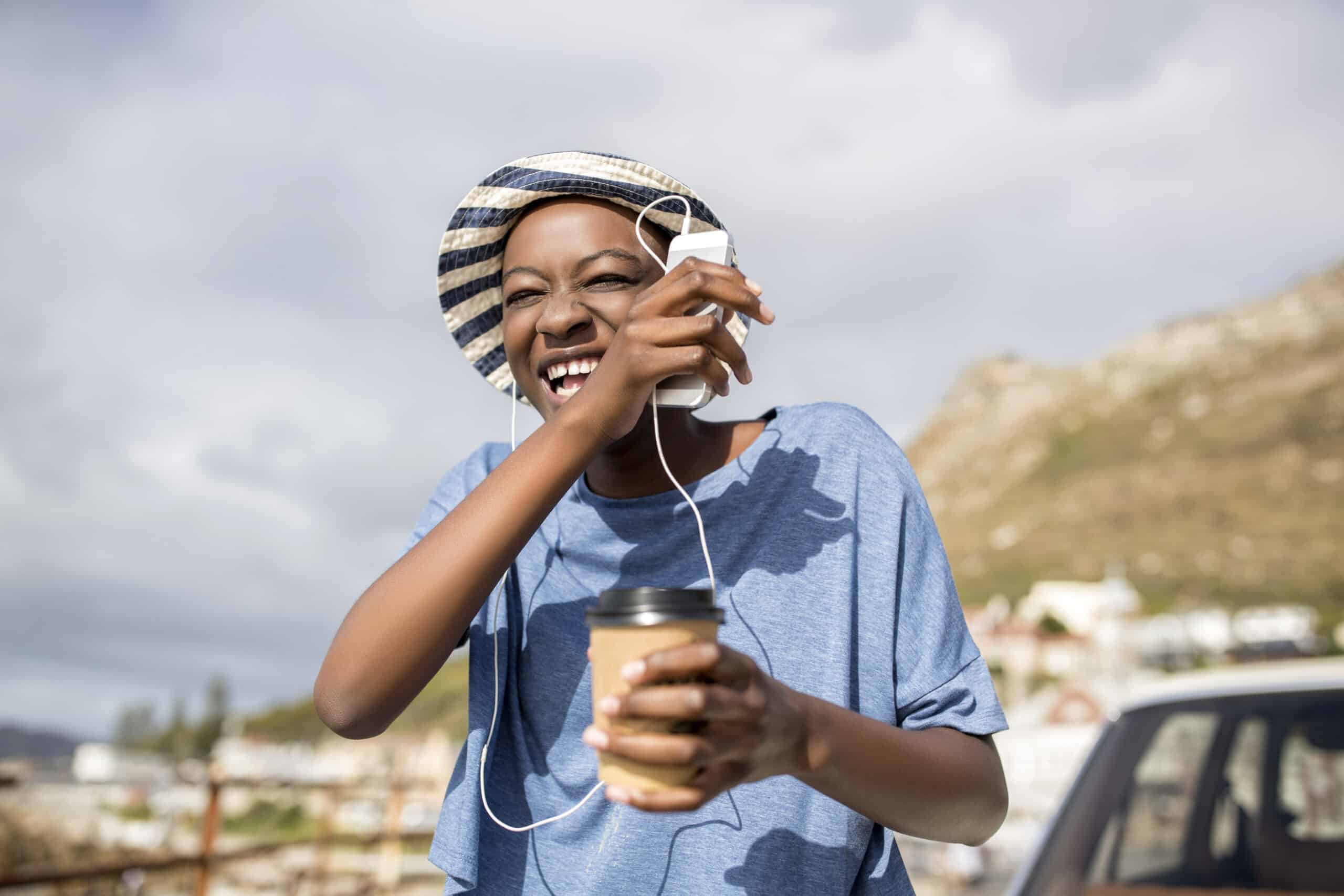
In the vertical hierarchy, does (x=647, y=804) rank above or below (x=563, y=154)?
below

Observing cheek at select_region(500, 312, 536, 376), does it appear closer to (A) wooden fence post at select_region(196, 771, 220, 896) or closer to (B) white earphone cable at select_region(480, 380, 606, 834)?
(B) white earphone cable at select_region(480, 380, 606, 834)

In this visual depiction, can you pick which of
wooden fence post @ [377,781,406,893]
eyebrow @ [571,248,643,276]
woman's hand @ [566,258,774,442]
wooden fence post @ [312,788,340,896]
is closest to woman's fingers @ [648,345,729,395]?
woman's hand @ [566,258,774,442]

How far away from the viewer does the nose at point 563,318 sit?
5.73 feet

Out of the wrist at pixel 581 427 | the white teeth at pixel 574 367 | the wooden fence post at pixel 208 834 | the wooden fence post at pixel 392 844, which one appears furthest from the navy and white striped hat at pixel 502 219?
the wooden fence post at pixel 392 844

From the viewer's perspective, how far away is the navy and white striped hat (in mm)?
1853

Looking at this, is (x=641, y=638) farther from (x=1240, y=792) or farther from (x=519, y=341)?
(x=1240, y=792)

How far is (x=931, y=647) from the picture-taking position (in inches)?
61.4

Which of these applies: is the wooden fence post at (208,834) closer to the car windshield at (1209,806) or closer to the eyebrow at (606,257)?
the car windshield at (1209,806)

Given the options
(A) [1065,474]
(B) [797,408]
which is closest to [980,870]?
(B) [797,408]

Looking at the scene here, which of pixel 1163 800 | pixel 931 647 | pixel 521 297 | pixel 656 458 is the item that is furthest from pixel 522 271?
pixel 1163 800

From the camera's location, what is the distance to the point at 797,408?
185cm

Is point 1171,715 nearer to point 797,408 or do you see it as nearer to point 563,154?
point 797,408

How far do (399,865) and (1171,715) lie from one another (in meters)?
8.72

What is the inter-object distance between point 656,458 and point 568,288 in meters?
0.31
